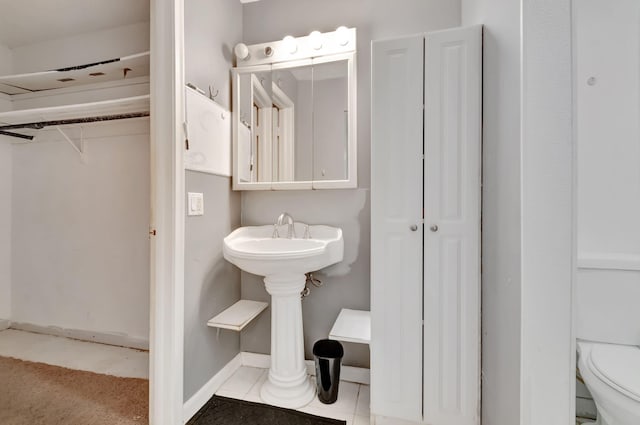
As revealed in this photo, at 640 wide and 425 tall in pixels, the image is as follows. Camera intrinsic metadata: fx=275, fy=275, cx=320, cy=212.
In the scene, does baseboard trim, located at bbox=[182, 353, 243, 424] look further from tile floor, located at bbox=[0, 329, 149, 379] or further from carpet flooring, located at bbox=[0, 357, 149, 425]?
tile floor, located at bbox=[0, 329, 149, 379]

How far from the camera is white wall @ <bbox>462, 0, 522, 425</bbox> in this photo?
892 mm

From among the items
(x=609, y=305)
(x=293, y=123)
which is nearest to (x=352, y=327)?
(x=609, y=305)

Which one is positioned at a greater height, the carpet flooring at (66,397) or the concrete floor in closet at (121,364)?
the carpet flooring at (66,397)

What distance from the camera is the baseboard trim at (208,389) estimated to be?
4.52ft

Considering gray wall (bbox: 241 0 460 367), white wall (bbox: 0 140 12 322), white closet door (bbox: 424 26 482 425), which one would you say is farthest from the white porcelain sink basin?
white wall (bbox: 0 140 12 322)

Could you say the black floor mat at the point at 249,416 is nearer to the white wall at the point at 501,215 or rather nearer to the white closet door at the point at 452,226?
the white closet door at the point at 452,226

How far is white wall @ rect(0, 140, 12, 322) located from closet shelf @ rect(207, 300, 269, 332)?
2.21 meters

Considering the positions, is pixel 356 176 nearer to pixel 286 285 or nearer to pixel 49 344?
pixel 286 285

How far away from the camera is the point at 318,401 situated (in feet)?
4.95

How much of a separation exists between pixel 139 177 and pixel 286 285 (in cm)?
145

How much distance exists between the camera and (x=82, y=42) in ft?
6.92

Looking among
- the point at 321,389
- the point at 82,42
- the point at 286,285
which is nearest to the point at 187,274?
the point at 286,285

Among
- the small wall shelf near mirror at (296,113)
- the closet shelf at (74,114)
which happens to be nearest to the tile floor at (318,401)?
the small wall shelf near mirror at (296,113)

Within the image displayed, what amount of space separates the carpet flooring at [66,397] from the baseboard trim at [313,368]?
0.59 metres
